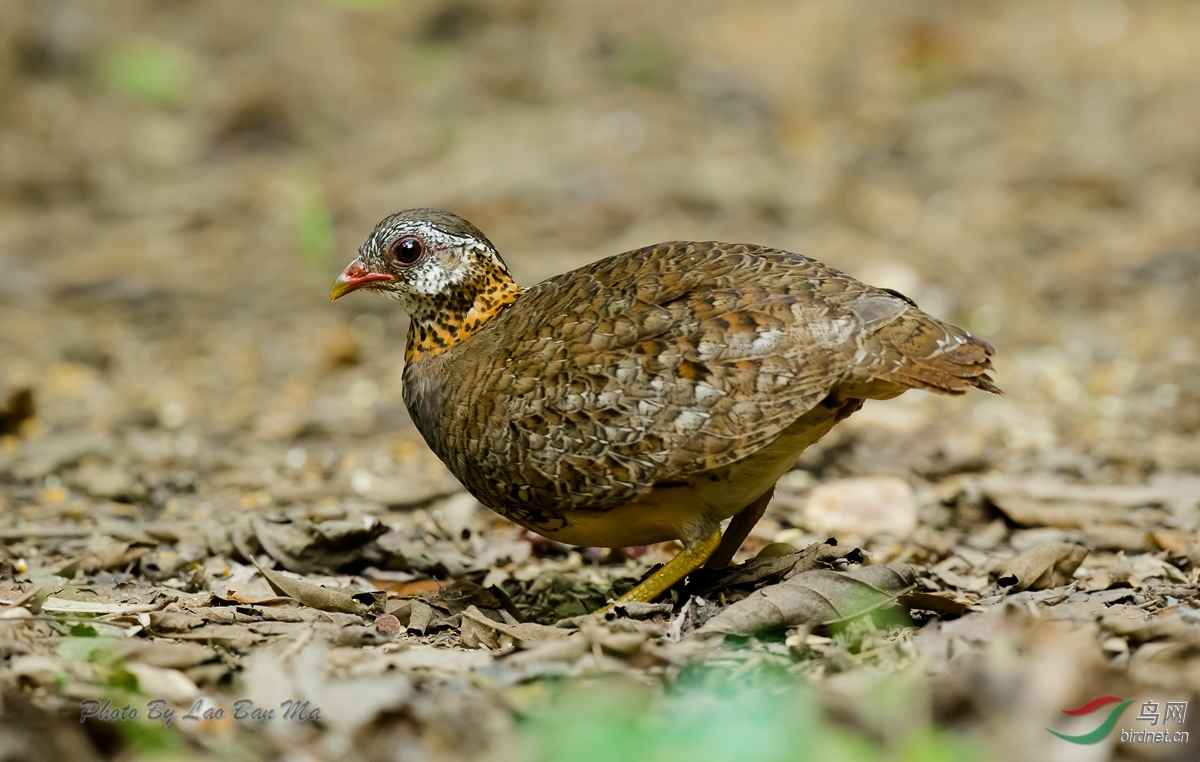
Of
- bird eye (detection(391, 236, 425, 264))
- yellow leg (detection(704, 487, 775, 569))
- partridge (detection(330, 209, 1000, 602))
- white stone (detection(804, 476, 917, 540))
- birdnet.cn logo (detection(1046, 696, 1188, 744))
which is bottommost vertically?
white stone (detection(804, 476, 917, 540))

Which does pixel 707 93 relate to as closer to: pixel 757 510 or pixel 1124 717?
pixel 757 510

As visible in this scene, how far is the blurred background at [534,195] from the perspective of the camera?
6.97 metres

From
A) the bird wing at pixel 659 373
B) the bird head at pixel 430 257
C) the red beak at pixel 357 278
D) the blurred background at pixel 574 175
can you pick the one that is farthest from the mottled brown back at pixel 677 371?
the blurred background at pixel 574 175

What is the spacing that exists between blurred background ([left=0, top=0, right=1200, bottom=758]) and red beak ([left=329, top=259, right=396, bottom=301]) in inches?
60.3

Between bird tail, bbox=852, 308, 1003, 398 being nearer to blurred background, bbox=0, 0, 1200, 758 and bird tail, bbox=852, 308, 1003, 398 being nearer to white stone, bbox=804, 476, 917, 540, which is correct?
white stone, bbox=804, 476, 917, 540

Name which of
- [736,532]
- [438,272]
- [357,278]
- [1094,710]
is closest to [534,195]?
[357,278]

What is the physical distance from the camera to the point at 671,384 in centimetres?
403

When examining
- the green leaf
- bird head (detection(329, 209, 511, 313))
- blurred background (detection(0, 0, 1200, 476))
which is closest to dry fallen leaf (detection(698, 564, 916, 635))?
bird head (detection(329, 209, 511, 313))

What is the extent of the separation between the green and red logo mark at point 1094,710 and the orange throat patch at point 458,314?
2.60m

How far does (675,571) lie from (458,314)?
4.37 feet

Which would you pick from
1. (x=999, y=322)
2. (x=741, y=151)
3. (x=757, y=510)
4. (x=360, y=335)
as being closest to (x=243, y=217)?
(x=360, y=335)

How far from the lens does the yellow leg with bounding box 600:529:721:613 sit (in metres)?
4.28

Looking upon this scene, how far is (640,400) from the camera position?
4.04 m

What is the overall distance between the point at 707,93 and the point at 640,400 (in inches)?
357
